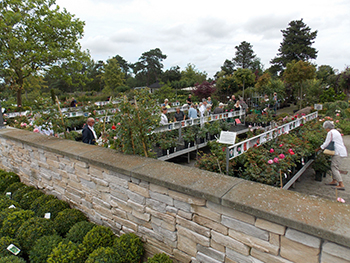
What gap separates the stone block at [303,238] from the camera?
1.43m

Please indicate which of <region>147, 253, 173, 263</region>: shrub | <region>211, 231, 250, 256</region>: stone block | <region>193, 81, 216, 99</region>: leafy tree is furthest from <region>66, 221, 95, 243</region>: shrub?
<region>193, 81, 216, 99</region>: leafy tree

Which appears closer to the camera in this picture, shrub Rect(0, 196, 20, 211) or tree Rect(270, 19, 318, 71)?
shrub Rect(0, 196, 20, 211)

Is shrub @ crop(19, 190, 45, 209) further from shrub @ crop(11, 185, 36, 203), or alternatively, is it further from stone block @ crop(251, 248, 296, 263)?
stone block @ crop(251, 248, 296, 263)

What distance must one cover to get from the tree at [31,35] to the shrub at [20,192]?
11173mm

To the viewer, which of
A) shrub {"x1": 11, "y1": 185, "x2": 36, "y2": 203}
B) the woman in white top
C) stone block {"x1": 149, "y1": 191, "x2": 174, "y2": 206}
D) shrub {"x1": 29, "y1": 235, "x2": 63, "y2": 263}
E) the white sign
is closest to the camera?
stone block {"x1": 149, "y1": 191, "x2": 174, "y2": 206}

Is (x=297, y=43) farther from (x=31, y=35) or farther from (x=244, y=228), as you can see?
(x=244, y=228)

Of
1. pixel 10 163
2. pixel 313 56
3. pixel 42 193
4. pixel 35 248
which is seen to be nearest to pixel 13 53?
pixel 10 163

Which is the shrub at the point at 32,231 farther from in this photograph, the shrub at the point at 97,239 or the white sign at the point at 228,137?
the white sign at the point at 228,137

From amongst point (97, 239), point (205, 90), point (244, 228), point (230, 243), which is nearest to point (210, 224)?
point (230, 243)

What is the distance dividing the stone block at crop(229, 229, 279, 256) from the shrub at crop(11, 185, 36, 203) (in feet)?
12.5

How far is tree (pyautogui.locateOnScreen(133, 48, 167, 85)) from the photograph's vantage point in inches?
2277

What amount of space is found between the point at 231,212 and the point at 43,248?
2.30m

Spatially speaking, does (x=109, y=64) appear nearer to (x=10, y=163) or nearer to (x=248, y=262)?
(x=10, y=163)

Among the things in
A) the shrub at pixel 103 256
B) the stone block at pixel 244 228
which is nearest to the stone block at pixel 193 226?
the stone block at pixel 244 228
